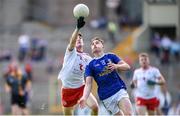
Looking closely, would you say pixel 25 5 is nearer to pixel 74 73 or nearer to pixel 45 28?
pixel 45 28

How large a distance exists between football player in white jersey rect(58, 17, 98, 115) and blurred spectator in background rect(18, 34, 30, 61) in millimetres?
26781

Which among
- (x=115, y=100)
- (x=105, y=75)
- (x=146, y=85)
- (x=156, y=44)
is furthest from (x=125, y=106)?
(x=156, y=44)

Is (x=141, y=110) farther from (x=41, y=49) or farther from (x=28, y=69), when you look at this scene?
(x=41, y=49)

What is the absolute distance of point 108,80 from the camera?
18.9 meters

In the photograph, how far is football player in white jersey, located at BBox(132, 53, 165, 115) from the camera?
77.9ft

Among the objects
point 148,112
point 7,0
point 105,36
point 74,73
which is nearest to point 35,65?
point 105,36

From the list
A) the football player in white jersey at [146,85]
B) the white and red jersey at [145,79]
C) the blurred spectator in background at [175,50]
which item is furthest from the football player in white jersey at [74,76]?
the blurred spectator in background at [175,50]

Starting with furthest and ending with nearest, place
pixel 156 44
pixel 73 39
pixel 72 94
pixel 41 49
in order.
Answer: pixel 41 49, pixel 156 44, pixel 72 94, pixel 73 39

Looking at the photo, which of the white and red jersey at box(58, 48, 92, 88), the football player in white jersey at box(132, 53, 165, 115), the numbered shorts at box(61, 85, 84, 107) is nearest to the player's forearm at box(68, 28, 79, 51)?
the white and red jersey at box(58, 48, 92, 88)

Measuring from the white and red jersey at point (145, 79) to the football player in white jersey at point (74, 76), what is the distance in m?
3.86

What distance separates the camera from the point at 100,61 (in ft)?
61.9

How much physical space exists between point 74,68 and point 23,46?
1101 inches

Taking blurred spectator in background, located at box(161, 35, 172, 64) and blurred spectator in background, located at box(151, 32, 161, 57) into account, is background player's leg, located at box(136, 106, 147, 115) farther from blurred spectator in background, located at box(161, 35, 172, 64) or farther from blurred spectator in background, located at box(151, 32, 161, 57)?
blurred spectator in background, located at box(151, 32, 161, 57)

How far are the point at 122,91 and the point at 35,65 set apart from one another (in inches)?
1090
